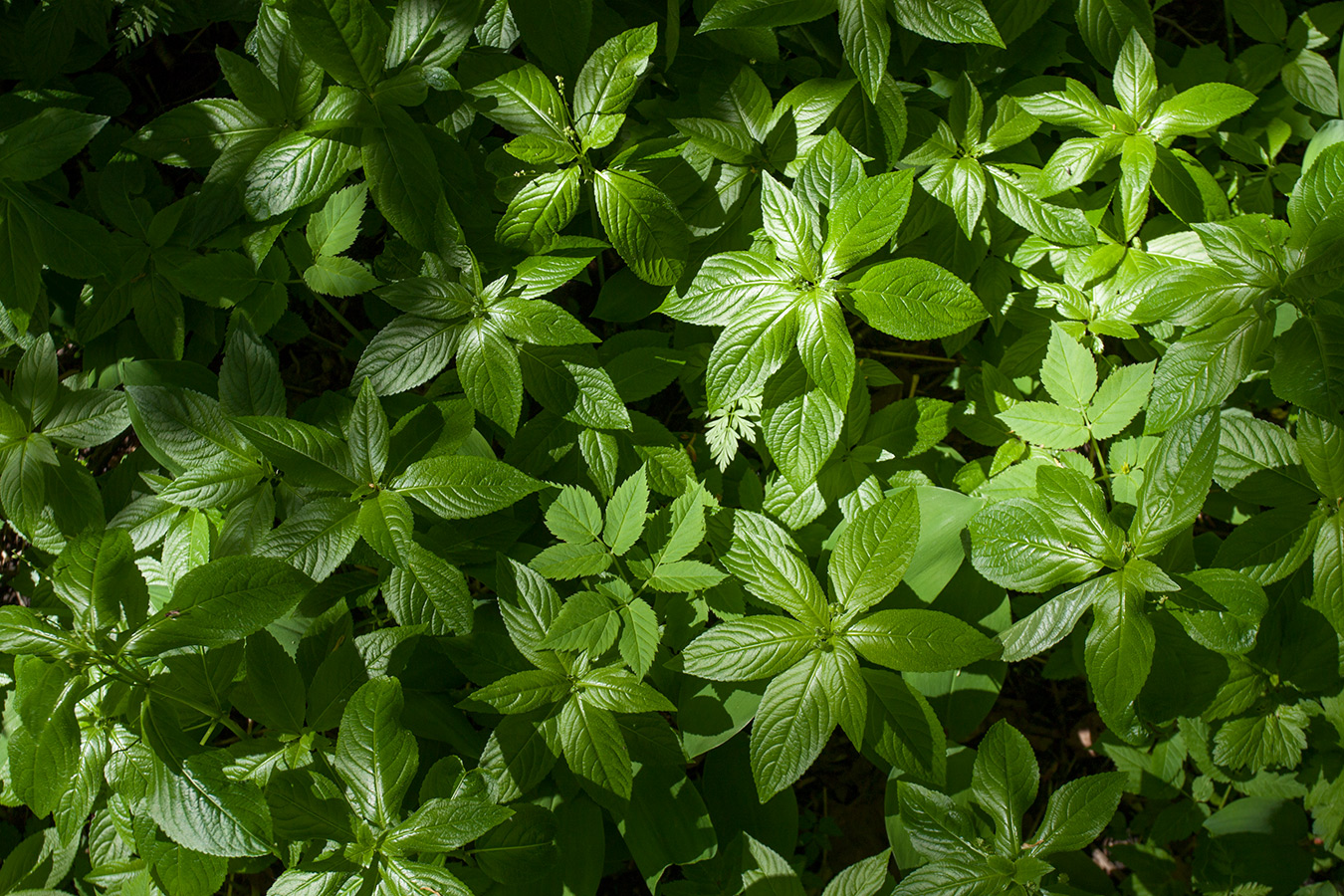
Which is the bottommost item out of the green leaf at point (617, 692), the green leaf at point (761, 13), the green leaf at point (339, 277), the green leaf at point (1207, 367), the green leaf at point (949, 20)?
the green leaf at point (617, 692)

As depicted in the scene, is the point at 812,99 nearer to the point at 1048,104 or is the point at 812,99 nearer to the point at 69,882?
the point at 1048,104

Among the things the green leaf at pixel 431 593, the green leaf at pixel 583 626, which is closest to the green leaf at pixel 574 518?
the green leaf at pixel 583 626

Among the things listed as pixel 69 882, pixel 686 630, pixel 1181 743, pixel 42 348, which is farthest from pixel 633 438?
pixel 69 882

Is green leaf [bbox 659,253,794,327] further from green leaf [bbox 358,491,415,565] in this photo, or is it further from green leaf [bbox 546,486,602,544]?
green leaf [bbox 358,491,415,565]

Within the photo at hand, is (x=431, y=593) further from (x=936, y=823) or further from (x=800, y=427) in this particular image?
(x=936, y=823)

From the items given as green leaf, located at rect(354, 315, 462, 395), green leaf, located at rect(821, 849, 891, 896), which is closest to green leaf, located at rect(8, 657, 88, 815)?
green leaf, located at rect(354, 315, 462, 395)

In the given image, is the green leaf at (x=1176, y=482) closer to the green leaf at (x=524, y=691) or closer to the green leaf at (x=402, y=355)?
the green leaf at (x=524, y=691)
